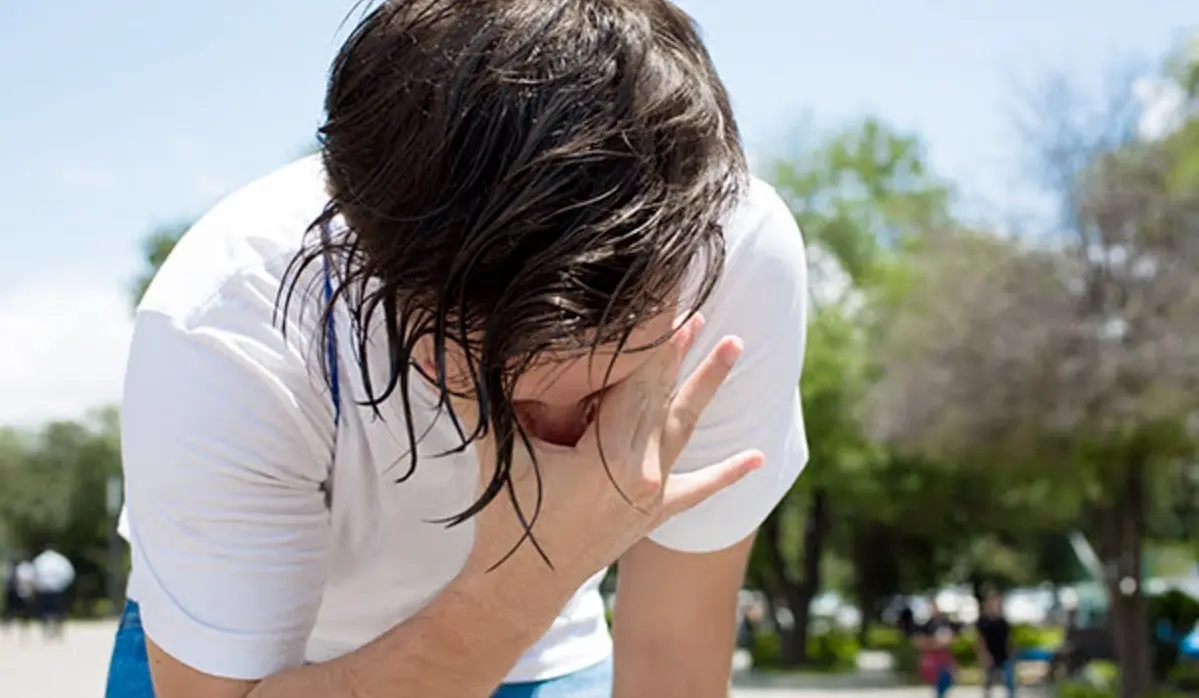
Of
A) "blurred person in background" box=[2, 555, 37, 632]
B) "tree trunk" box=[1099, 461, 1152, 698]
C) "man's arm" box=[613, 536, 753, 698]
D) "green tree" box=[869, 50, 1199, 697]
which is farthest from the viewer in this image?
"blurred person in background" box=[2, 555, 37, 632]

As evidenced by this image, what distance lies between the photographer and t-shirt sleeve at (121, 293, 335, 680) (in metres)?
1.74

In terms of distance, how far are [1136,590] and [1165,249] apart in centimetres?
A: 441

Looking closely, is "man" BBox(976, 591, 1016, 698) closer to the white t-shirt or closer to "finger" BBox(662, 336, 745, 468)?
the white t-shirt

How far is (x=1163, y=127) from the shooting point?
1564 cm

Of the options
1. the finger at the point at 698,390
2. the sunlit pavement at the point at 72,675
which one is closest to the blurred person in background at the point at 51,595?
the sunlit pavement at the point at 72,675

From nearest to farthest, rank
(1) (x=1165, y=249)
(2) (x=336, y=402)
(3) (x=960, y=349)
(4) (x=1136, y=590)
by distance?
(2) (x=336, y=402), (1) (x=1165, y=249), (3) (x=960, y=349), (4) (x=1136, y=590)

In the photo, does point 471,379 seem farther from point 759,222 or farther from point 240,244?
point 759,222

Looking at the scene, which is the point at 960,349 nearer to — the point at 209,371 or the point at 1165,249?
the point at 1165,249

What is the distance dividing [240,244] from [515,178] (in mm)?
547

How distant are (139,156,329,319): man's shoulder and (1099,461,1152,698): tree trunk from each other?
55.0ft

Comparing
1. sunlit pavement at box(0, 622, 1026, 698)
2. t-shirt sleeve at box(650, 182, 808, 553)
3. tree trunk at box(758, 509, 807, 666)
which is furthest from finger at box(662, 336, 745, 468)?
tree trunk at box(758, 509, 807, 666)

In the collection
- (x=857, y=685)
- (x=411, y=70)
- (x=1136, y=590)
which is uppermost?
(x=411, y=70)

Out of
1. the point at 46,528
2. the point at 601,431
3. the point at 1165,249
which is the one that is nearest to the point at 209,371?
the point at 601,431

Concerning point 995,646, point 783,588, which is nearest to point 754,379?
point 995,646
